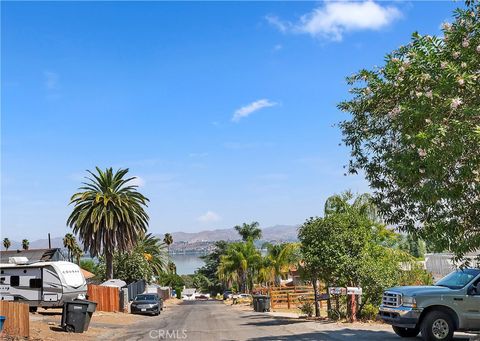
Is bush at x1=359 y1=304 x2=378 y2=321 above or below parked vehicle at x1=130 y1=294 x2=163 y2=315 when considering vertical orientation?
above

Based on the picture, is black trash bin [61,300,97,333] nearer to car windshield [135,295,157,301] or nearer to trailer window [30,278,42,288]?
trailer window [30,278,42,288]

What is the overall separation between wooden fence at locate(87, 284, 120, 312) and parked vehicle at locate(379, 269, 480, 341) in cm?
2344

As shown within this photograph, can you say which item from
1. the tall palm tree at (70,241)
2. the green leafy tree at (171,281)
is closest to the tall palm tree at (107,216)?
the tall palm tree at (70,241)

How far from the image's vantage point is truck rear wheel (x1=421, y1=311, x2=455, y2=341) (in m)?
13.0

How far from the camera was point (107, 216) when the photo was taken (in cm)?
4300

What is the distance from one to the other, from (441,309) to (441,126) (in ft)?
18.7

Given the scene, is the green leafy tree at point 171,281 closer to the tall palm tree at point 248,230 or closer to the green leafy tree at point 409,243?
the tall palm tree at point 248,230

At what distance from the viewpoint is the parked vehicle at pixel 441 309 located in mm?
12906

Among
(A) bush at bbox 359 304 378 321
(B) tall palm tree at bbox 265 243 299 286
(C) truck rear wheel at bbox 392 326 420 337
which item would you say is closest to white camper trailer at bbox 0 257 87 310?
(A) bush at bbox 359 304 378 321

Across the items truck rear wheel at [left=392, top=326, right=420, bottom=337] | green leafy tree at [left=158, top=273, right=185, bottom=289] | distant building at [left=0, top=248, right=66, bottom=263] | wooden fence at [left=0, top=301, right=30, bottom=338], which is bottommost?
green leafy tree at [left=158, top=273, right=185, bottom=289]

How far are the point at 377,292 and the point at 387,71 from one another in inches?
418

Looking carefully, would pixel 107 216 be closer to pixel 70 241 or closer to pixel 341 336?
pixel 341 336

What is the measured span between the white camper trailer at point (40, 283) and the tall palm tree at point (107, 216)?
15576mm

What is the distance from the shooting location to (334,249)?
20438mm
